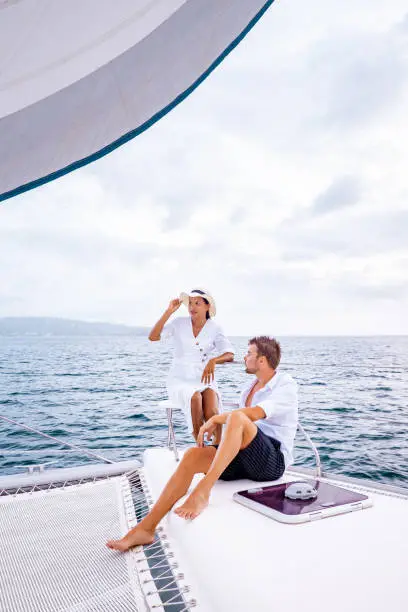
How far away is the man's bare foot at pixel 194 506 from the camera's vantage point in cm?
203

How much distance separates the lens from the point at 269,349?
2.62m

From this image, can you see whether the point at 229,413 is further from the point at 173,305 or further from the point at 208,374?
the point at 173,305

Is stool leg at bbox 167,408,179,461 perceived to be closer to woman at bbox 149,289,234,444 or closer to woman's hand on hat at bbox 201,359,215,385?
woman at bbox 149,289,234,444

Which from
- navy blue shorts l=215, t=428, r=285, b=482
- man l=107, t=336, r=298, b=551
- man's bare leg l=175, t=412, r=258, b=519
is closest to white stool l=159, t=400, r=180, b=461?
man l=107, t=336, r=298, b=551

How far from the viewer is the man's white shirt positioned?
8.03 feet

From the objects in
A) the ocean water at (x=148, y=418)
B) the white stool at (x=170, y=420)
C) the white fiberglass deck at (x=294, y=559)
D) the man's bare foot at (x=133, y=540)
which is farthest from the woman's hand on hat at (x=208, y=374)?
the man's bare foot at (x=133, y=540)

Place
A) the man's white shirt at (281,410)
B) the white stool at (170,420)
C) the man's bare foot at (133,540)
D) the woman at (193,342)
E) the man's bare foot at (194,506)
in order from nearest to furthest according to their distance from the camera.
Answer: the man's bare foot at (133,540) < the man's bare foot at (194,506) < the man's white shirt at (281,410) < the white stool at (170,420) < the woman at (193,342)

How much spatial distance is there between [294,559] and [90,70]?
1.54 meters

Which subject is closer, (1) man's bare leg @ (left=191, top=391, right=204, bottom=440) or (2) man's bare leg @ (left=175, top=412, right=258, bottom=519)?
(2) man's bare leg @ (left=175, top=412, right=258, bottom=519)

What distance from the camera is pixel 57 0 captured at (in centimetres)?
59

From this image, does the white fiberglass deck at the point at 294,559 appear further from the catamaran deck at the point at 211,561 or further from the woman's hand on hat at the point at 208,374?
the woman's hand on hat at the point at 208,374

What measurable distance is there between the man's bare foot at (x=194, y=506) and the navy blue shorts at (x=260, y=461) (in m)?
0.35

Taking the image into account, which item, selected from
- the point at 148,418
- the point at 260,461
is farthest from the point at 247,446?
the point at 148,418

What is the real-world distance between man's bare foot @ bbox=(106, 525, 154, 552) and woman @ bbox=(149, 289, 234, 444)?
45.0 inches
